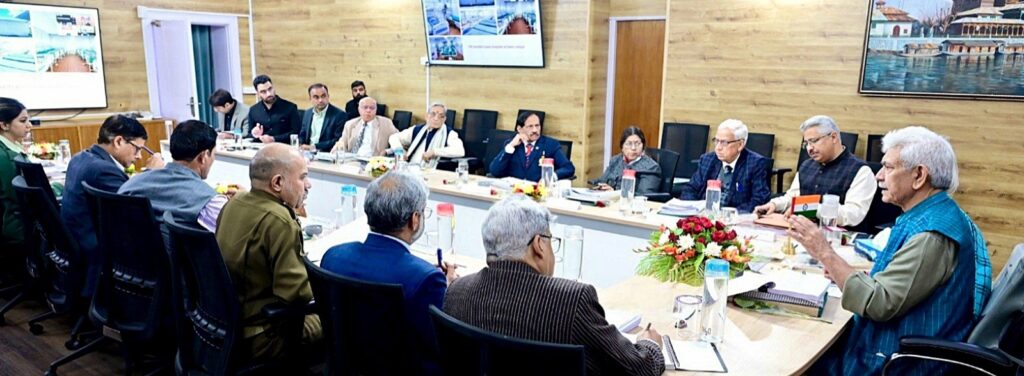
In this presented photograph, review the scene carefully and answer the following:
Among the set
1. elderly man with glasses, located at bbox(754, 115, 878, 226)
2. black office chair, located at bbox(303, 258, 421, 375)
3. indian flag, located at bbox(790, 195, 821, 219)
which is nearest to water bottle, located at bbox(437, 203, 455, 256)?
black office chair, located at bbox(303, 258, 421, 375)

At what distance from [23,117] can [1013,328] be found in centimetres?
492

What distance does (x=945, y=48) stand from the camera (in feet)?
16.4

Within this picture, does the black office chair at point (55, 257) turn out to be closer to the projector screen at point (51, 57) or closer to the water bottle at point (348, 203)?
the water bottle at point (348, 203)

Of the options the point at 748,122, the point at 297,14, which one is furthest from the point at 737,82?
the point at 297,14

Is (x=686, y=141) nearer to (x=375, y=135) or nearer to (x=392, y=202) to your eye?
(x=375, y=135)

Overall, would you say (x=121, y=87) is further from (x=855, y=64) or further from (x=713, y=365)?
(x=713, y=365)

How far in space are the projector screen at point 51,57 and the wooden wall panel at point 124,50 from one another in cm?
10

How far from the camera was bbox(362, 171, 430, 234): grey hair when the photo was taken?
211 cm

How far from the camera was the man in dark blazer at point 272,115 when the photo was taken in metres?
6.74

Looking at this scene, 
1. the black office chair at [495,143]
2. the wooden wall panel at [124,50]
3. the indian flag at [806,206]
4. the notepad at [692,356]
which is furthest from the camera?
the wooden wall panel at [124,50]

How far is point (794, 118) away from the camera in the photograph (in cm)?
580

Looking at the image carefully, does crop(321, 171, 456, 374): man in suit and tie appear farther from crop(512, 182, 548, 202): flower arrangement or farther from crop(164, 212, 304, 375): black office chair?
crop(512, 182, 548, 202): flower arrangement

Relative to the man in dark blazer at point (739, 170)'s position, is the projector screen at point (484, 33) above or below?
above

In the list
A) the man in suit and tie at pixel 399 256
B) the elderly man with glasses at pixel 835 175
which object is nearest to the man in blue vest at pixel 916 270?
the man in suit and tie at pixel 399 256
